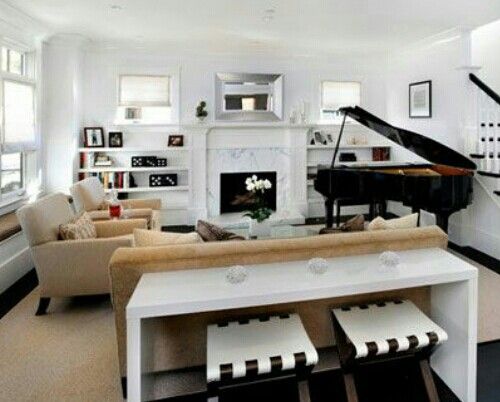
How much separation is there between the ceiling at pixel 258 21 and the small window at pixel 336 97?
92cm

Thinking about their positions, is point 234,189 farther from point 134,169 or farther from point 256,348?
point 256,348

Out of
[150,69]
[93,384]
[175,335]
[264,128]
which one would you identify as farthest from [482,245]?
[150,69]

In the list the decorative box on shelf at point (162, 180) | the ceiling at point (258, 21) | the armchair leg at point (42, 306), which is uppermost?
the ceiling at point (258, 21)

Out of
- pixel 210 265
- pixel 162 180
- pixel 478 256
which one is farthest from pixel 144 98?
pixel 478 256

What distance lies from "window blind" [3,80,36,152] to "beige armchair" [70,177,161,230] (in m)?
0.89

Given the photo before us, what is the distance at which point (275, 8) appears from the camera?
435cm

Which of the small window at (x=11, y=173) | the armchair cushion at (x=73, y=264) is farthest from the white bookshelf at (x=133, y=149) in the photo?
the armchair cushion at (x=73, y=264)

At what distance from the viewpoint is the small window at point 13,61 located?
15.1 feet

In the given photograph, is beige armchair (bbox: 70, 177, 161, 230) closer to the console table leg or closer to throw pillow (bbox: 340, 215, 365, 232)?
throw pillow (bbox: 340, 215, 365, 232)

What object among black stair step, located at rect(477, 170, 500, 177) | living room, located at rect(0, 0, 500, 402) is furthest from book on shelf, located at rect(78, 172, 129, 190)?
black stair step, located at rect(477, 170, 500, 177)

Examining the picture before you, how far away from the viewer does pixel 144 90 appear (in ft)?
20.7

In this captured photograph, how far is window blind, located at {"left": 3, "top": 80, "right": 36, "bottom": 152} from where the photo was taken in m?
4.57

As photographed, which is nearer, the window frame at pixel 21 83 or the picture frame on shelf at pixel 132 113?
the window frame at pixel 21 83

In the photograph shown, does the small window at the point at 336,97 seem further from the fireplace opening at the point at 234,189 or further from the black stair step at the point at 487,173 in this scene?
the black stair step at the point at 487,173
